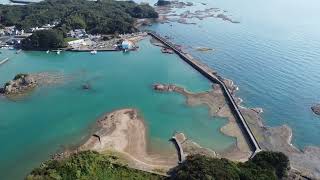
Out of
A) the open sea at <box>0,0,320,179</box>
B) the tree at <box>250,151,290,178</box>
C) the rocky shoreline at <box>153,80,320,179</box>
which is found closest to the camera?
the tree at <box>250,151,290,178</box>

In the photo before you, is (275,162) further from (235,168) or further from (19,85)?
(19,85)

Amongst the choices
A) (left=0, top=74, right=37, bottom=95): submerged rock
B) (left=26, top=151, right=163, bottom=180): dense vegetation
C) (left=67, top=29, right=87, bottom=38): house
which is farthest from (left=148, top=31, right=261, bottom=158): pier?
(left=0, top=74, right=37, bottom=95): submerged rock

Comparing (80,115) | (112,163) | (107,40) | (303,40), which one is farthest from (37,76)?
(303,40)

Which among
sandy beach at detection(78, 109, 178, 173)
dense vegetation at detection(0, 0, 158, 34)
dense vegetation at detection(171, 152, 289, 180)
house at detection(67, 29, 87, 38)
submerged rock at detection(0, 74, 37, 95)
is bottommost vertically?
sandy beach at detection(78, 109, 178, 173)

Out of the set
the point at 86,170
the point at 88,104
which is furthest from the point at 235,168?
the point at 88,104

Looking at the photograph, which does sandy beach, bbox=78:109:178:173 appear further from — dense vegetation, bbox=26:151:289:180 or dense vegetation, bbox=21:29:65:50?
dense vegetation, bbox=21:29:65:50

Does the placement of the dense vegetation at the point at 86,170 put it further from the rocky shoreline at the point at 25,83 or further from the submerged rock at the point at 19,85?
the submerged rock at the point at 19,85

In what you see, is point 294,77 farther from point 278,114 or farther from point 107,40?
point 107,40

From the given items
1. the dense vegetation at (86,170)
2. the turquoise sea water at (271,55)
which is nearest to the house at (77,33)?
the turquoise sea water at (271,55)
